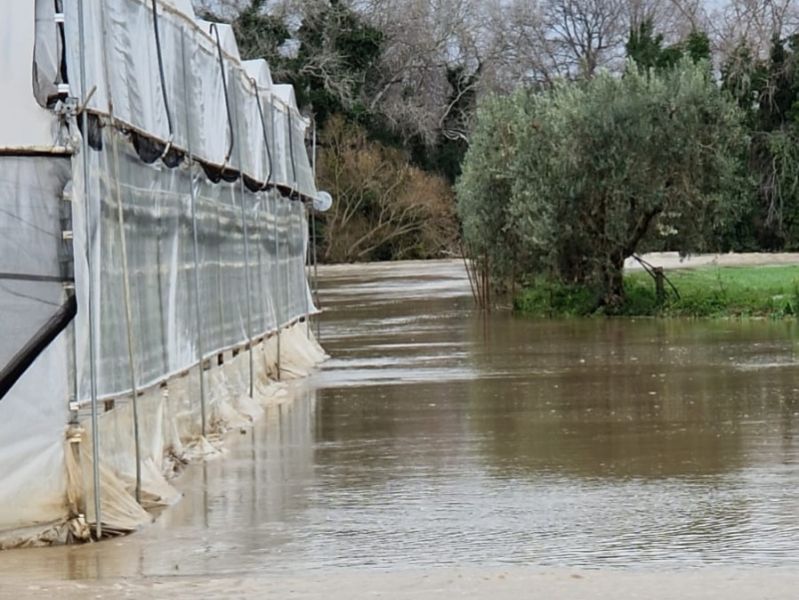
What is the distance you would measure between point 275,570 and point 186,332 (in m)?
4.91

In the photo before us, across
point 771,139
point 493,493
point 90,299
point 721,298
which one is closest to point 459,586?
point 493,493

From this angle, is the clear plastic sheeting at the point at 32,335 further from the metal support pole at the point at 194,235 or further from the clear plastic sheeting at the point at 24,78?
the metal support pole at the point at 194,235

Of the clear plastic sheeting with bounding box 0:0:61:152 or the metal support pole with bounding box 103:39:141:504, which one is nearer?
the clear plastic sheeting with bounding box 0:0:61:152

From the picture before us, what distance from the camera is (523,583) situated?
6.92 metres

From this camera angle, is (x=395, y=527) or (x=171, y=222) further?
(x=171, y=222)

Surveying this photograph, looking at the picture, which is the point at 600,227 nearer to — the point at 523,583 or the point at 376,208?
the point at 523,583

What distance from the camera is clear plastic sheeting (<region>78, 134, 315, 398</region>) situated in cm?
912

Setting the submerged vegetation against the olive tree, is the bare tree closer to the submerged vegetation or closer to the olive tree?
the submerged vegetation

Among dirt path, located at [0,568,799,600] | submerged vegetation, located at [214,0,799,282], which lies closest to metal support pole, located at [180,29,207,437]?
dirt path, located at [0,568,799,600]

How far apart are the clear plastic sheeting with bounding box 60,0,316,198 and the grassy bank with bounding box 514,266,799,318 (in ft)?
29.4

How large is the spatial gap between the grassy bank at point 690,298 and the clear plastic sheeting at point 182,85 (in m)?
8.96

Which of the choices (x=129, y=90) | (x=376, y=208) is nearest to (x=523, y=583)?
(x=129, y=90)

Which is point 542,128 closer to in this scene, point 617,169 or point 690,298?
point 617,169

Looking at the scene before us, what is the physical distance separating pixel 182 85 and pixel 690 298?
16.1 meters
